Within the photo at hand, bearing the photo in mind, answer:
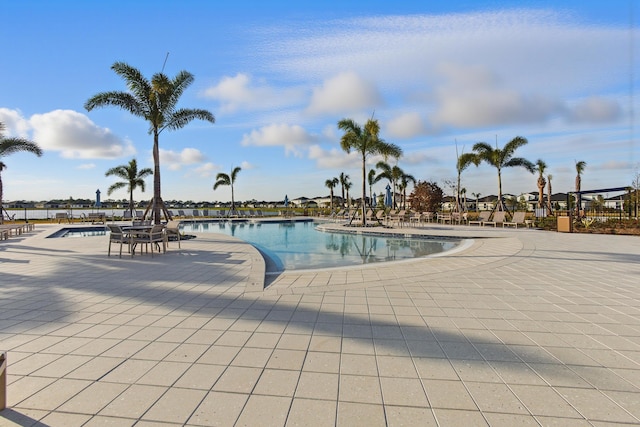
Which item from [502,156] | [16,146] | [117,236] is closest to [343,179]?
[502,156]

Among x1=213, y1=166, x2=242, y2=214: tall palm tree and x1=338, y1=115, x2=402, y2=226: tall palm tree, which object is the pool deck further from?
x1=213, y1=166, x2=242, y2=214: tall palm tree

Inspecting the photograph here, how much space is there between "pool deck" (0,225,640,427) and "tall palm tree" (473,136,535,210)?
17675 mm

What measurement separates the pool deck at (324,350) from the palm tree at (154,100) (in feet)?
22.6

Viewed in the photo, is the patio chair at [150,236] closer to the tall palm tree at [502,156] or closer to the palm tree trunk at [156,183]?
the palm tree trunk at [156,183]

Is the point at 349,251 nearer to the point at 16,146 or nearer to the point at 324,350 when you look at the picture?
the point at 324,350

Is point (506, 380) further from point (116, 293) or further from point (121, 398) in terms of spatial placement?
point (116, 293)

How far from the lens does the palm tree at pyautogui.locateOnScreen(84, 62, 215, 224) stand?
10.9m

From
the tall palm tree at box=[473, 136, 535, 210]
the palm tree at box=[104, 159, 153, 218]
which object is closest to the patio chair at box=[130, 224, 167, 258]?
the palm tree at box=[104, 159, 153, 218]

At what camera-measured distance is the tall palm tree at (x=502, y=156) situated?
814 inches

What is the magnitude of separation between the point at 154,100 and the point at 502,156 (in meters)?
21.0

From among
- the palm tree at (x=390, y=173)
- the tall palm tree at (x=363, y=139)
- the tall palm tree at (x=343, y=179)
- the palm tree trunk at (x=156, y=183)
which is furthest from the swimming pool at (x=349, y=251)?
the tall palm tree at (x=343, y=179)

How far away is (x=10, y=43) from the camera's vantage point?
25.3ft

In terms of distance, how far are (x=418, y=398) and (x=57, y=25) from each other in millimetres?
10571

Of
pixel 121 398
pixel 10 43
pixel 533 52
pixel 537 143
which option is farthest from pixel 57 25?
pixel 537 143
